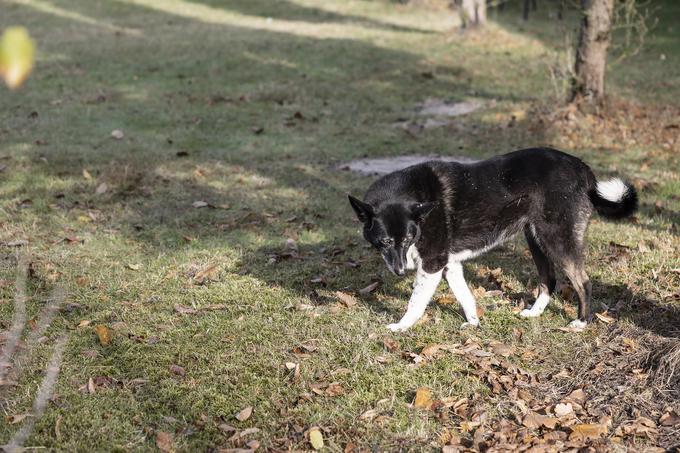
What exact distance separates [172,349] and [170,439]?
48.2 inches

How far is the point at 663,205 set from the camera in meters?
8.84

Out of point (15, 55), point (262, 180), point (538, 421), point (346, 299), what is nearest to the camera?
point (15, 55)

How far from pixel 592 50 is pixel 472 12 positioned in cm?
1153

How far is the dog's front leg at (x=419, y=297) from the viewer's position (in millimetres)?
5652

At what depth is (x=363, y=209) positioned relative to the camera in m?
5.38

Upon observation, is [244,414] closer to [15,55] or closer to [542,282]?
[542,282]

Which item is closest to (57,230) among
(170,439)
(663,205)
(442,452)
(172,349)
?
(172,349)

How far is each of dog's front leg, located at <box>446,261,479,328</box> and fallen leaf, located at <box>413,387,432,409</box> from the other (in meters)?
1.20

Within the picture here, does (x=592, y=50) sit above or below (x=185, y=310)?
above

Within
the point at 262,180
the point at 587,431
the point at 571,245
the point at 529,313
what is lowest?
the point at 262,180

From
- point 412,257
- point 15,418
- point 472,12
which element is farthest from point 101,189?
point 472,12

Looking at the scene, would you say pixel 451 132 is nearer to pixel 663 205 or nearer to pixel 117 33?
pixel 663 205

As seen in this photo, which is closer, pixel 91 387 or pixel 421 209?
pixel 91 387

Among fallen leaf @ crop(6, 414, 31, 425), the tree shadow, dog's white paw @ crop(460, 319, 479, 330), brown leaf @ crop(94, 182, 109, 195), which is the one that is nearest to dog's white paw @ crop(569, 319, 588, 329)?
dog's white paw @ crop(460, 319, 479, 330)
